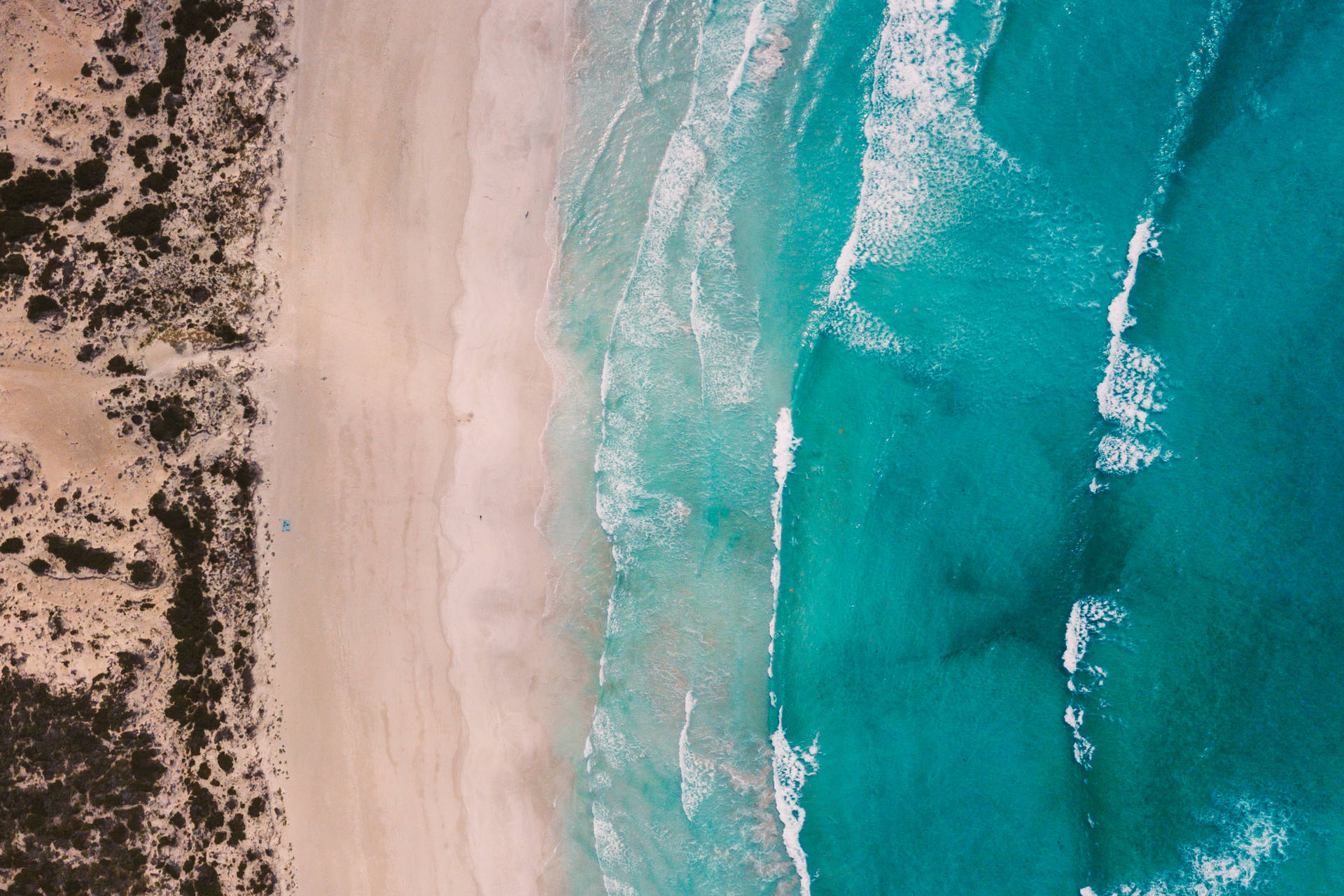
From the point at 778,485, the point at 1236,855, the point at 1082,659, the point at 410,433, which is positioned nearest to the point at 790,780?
the point at 778,485

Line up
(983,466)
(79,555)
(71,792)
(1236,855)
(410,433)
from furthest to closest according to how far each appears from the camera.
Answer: (410,433) < (79,555) < (71,792) < (983,466) < (1236,855)

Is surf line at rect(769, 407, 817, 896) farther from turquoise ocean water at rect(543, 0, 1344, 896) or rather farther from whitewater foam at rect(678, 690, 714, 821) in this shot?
whitewater foam at rect(678, 690, 714, 821)

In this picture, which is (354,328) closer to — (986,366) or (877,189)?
(877,189)

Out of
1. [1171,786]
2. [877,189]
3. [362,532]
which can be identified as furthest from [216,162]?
[1171,786]

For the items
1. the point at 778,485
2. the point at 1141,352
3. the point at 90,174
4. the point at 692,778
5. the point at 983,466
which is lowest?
the point at 692,778

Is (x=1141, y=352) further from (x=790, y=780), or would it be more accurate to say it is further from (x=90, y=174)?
(x=90, y=174)

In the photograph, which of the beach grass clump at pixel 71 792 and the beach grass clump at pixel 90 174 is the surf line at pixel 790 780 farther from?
the beach grass clump at pixel 90 174

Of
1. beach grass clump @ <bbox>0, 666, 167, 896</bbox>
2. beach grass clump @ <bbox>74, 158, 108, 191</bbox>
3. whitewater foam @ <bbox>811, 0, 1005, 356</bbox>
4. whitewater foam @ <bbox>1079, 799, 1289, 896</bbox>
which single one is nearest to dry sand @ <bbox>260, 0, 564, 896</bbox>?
beach grass clump @ <bbox>0, 666, 167, 896</bbox>
